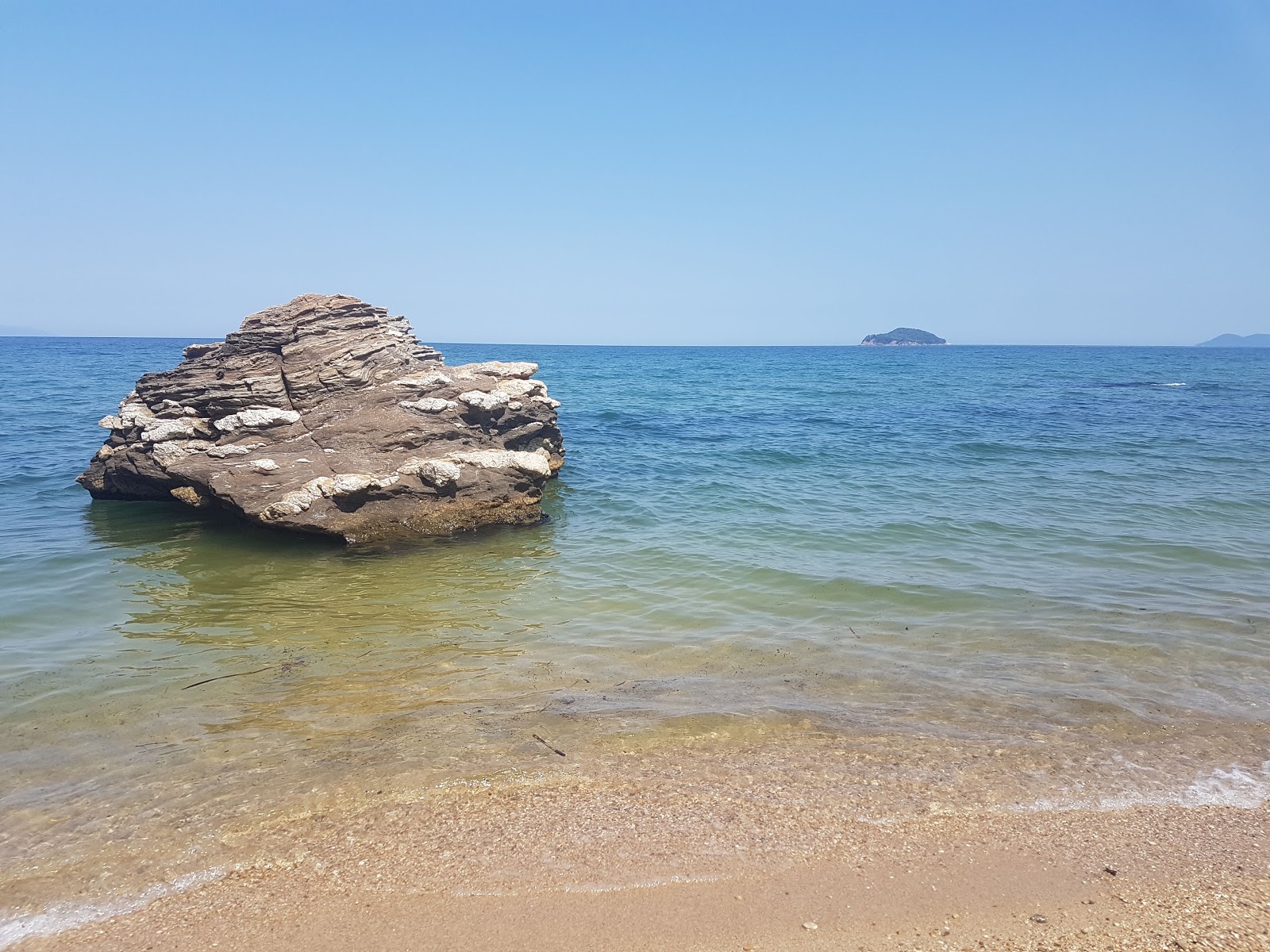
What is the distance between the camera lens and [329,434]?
14016 millimetres

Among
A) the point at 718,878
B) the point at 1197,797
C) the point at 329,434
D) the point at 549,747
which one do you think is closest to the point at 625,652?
the point at 549,747

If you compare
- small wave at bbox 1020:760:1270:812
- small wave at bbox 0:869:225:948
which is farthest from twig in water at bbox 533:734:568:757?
small wave at bbox 1020:760:1270:812

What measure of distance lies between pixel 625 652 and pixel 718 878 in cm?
407

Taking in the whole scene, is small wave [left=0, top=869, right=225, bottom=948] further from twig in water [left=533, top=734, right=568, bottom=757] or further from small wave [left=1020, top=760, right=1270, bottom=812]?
small wave [left=1020, top=760, right=1270, bottom=812]

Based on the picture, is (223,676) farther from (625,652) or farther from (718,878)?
(718,878)

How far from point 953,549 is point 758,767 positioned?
25.8ft

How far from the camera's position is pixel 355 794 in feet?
17.9

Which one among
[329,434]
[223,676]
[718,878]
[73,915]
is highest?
[329,434]

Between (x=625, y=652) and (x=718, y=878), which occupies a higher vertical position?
(x=718, y=878)

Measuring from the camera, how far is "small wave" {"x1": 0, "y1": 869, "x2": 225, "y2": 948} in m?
4.14

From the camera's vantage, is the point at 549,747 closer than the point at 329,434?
Yes

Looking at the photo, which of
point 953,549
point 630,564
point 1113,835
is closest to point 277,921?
point 1113,835

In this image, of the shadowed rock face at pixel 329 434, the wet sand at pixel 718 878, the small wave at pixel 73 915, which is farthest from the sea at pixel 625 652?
the shadowed rock face at pixel 329 434

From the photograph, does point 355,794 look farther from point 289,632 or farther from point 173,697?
point 289,632
